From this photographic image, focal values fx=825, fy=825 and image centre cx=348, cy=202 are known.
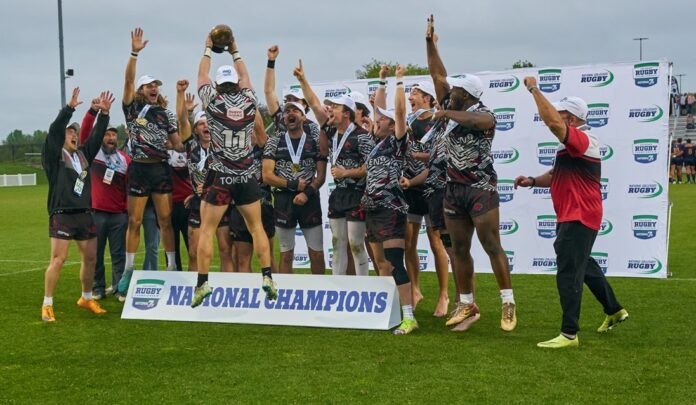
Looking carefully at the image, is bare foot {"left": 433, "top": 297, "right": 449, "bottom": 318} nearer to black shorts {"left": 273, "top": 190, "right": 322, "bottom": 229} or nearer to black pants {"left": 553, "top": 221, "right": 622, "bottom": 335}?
black shorts {"left": 273, "top": 190, "right": 322, "bottom": 229}

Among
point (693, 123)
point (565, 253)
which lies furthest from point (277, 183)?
point (693, 123)

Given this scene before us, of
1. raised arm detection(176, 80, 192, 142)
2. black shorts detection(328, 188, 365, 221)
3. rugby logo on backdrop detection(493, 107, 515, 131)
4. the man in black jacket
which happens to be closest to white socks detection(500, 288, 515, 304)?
black shorts detection(328, 188, 365, 221)

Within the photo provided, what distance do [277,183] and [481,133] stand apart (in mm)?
2608

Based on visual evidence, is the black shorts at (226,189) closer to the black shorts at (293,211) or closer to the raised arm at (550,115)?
the black shorts at (293,211)

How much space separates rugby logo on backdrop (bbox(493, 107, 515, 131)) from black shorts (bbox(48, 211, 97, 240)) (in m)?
6.33

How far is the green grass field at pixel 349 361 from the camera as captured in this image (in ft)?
18.5

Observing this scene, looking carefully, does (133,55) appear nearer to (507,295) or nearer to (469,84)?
(469,84)

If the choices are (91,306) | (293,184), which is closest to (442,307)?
(293,184)

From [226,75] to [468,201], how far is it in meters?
2.48

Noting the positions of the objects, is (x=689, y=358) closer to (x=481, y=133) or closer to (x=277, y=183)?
(x=481, y=133)

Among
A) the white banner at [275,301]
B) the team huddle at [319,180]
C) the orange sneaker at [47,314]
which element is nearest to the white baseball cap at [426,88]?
the team huddle at [319,180]

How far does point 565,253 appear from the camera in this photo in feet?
22.8

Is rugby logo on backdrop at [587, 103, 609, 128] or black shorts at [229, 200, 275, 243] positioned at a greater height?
rugby logo on backdrop at [587, 103, 609, 128]

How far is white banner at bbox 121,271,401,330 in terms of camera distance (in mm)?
7957
